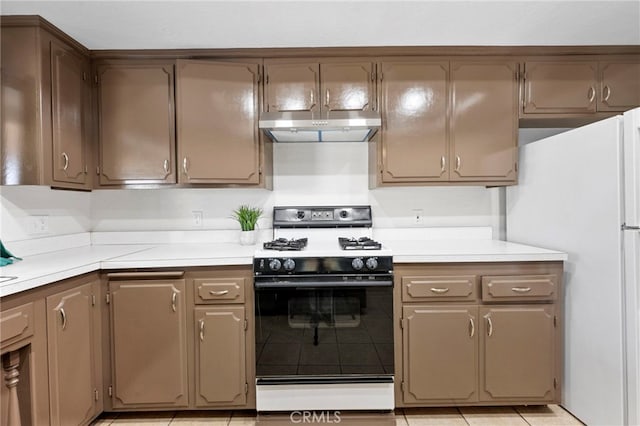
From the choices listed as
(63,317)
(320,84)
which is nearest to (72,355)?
(63,317)

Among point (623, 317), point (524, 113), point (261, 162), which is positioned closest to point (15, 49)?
point (261, 162)

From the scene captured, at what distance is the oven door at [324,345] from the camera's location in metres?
1.94

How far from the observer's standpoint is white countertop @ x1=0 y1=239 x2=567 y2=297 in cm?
167

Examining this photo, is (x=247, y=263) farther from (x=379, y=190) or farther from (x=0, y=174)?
(x=0, y=174)

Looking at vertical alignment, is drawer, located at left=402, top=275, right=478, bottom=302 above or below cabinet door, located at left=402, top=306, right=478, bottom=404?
above

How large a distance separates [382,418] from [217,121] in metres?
2.05

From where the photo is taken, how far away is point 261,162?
2.29 metres

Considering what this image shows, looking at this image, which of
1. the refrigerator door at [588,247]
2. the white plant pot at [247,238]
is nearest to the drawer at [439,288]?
the refrigerator door at [588,247]

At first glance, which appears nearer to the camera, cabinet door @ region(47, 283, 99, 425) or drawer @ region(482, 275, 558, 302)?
cabinet door @ region(47, 283, 99, 425)

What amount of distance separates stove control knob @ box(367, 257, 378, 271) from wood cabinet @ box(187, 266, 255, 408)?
670 mm

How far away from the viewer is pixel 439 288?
1.96m

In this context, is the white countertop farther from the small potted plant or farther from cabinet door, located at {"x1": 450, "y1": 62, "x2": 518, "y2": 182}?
cabinet door, located at {"x1": 450, "y1": 62, "x2": 518, "y2": 182}

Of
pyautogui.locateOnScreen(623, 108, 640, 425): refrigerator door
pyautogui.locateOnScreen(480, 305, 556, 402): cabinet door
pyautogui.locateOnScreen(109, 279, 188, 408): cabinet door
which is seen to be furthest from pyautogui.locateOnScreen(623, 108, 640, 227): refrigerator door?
pyautogui.locateOnScreen(109, 279, 188, 408): cabinet door

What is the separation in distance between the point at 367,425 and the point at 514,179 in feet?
5.84
